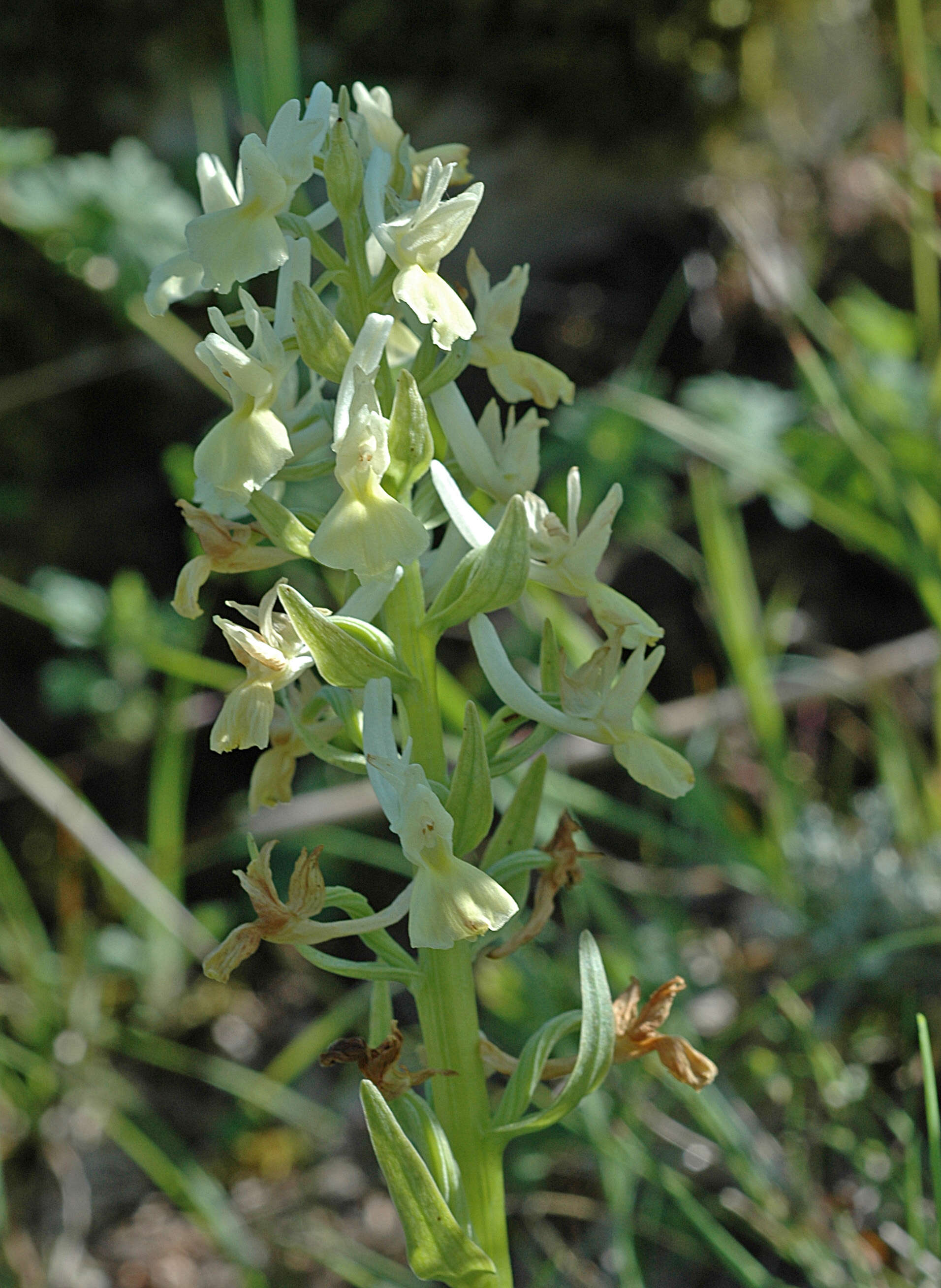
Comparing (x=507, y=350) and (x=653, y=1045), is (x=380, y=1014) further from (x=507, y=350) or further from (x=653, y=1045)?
(x=507, y=350)

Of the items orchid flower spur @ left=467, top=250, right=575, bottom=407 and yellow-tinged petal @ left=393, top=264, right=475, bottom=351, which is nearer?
yellow-tinged petal @ left=393, top=264, right=475, bottom=351

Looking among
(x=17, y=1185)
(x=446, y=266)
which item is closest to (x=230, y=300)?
(x=446, y=266)

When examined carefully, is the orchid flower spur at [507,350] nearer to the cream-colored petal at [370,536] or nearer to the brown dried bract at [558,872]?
the cream-colored petal at [370,536]

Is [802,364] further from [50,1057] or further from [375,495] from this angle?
[50,1057]

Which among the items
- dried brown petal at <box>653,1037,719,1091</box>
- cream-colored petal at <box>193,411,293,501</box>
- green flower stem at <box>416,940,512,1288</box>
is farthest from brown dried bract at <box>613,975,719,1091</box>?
cream-colored petal at <box>193,411,293,501</box>

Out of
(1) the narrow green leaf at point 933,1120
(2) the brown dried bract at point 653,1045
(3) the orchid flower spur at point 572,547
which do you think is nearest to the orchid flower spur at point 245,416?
(3) the orchid flower spur at point 572,547

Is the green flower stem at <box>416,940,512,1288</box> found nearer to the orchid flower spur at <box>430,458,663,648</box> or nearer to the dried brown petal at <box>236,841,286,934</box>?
the dried brown petal at <box>236,841,286,934</box>
